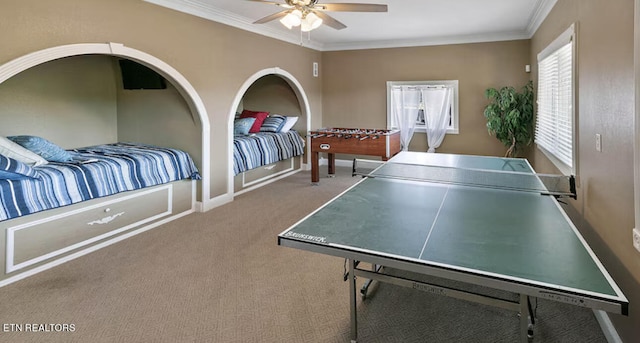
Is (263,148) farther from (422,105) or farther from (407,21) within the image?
(422,105)

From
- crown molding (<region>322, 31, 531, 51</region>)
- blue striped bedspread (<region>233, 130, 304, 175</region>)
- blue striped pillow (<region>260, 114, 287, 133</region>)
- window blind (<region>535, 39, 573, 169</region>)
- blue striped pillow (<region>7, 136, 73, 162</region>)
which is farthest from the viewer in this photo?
blue striped pillow (<region>260, 114, 287, 133</region>)

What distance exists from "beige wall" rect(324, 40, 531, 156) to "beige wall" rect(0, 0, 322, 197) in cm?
147

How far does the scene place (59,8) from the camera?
115 inches

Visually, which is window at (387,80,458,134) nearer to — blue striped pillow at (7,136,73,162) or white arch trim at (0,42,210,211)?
white arch trim at (0,42,210,211)

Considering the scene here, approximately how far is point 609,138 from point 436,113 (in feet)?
15.4

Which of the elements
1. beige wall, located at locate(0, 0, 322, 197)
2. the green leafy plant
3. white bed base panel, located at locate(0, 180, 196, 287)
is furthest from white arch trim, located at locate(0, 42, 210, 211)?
the green leafy plant

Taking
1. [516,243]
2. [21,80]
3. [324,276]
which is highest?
[21,80]

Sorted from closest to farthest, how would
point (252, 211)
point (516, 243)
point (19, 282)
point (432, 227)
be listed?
1. point (516, 243)
2. point (432, 227)
3. point (19, 282)
4. point (252, 211)

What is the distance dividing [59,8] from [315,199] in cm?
339

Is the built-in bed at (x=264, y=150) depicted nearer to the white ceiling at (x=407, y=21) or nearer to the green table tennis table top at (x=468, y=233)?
the white ceiling at (x=407, y=21)

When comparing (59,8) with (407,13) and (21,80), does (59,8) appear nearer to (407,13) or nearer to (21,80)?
(21,80)

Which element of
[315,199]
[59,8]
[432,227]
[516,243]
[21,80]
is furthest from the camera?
[315,199]

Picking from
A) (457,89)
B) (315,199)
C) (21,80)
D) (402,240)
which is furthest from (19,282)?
(457,89)

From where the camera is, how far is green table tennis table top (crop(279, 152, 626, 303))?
4.24 ft
